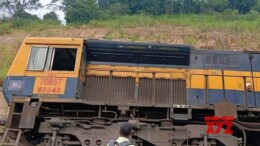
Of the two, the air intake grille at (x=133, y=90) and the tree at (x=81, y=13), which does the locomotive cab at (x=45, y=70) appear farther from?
the tree at (x=81, y=13)

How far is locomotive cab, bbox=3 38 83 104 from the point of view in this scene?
9609 millimetres

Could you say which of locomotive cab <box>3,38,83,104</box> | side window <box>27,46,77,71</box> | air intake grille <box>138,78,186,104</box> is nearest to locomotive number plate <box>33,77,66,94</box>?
locomotive cab <box>3,38,83,104</box>

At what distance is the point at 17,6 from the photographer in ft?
179

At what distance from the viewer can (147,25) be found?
39.0 meters

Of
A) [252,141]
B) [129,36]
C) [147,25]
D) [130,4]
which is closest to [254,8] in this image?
[130,4]

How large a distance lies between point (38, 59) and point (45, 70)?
365 millimetres

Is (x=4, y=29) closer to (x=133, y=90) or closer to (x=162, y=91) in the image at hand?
(x=133, y=90)

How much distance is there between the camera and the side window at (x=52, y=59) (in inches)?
387

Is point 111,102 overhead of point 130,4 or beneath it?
beneath

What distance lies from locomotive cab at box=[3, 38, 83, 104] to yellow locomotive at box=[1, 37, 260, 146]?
0.03m

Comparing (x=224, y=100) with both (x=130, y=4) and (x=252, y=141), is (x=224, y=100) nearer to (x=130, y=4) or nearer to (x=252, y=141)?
(x=252, y=141)

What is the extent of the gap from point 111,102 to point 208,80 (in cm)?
279

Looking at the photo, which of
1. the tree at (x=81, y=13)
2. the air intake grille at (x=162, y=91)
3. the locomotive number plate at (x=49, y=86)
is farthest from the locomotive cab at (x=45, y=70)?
the tree at (x=81, y=13)

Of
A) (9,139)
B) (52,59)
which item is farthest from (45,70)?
(9,139)
